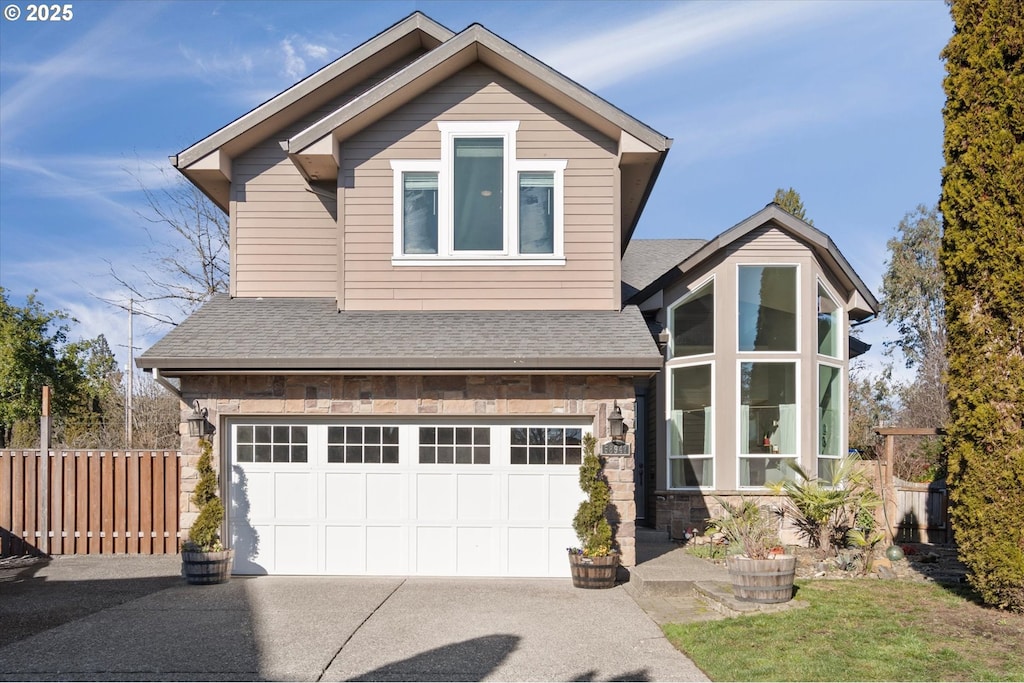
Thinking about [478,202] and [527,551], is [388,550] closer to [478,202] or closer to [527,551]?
[527,551]

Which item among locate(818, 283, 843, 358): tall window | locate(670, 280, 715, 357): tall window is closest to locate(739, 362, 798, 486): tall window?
locate(670, 280, 715, 357): tall window

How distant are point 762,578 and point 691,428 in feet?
15.6

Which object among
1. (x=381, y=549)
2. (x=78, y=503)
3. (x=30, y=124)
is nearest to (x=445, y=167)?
(x=381, y=549)

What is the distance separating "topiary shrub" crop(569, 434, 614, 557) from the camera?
983cm

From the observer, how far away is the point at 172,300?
76.9ft

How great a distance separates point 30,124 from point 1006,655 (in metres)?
25.4

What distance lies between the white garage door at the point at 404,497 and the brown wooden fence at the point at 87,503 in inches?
95.4

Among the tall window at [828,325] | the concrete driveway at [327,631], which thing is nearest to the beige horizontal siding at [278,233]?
the concrete driveway at [327,631]

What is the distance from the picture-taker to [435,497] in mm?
10562

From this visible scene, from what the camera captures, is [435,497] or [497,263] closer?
[435,497]

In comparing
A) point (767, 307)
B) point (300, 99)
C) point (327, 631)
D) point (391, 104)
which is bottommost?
point (327, 631)

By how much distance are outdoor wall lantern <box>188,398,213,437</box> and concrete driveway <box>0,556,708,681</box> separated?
1779 mm

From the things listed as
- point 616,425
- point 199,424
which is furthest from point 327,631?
point 616,425

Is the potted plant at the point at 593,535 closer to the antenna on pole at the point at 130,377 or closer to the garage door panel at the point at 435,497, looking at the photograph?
the garage door panel at the point at 435,497
